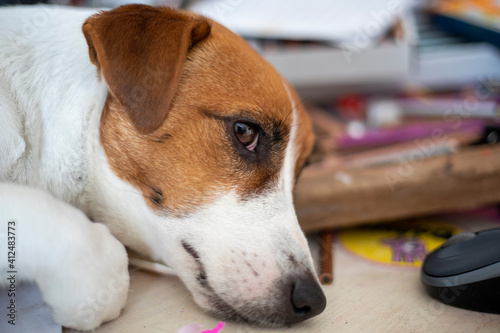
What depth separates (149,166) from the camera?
120 cm

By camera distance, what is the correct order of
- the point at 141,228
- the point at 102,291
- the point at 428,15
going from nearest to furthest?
the point at 102,291 → the point at 141,228 → the point at 428,15

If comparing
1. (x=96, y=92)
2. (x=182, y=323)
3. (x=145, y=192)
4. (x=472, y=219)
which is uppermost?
(x=96, y=92)

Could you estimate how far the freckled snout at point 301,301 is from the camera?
1.02m

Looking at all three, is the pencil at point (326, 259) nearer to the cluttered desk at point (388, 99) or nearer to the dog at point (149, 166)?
the cluttered desk at point (388, 99)

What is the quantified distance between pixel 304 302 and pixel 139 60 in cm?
70

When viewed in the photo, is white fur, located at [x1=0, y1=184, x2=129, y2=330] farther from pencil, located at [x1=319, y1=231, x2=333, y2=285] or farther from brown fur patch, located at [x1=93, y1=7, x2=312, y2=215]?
pencil, located at [x1=319, y1=231, x2=333, y2=285]

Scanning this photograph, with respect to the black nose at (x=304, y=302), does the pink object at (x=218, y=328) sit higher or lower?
lower

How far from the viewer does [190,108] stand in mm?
1217

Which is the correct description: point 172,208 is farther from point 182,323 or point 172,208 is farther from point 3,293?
point 3,293

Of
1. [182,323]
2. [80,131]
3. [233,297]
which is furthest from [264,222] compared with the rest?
[80,131]

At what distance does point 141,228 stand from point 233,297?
342mm

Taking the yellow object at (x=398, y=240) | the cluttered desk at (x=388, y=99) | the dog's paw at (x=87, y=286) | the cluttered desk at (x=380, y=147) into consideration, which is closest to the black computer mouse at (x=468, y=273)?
the cluttered desk at (x=380, y=147)

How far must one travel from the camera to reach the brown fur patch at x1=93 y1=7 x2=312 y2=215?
46.1 inches

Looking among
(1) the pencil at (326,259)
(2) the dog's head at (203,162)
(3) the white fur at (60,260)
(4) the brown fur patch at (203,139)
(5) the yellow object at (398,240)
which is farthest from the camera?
(5) the yellow object at (398,240)
